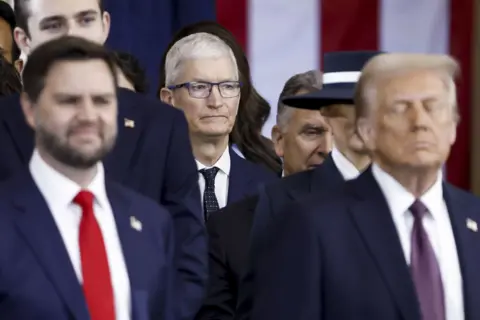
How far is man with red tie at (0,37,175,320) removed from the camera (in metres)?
2.99

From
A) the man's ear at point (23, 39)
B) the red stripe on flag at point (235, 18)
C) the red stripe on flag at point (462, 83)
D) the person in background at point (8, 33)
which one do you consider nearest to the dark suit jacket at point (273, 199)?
the man's ear at point (23, 39)

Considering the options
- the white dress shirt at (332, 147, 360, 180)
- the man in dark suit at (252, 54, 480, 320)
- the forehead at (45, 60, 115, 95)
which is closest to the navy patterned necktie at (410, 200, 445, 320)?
the man in dark suit at (252, 54, 480, 320)

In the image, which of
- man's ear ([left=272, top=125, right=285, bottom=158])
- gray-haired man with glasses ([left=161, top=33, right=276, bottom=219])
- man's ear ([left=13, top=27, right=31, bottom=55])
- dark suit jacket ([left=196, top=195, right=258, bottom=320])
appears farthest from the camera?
man's ear ([left=272, top=125, right=285, bottom=158])

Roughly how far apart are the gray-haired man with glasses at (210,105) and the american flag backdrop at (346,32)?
3.83 feet

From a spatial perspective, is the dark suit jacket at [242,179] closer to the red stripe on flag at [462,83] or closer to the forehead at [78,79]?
the forehead at [78,79]

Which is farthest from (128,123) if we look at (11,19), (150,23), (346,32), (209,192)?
(346,32)

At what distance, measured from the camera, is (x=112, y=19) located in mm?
5266

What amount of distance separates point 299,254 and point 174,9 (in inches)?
99.2

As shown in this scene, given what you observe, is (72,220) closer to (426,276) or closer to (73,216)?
(73,216)

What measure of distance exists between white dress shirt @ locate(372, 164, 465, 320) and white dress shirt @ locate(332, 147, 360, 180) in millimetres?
427

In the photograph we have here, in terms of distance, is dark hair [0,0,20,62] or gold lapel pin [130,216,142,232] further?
dark hair [0,0,20,62]

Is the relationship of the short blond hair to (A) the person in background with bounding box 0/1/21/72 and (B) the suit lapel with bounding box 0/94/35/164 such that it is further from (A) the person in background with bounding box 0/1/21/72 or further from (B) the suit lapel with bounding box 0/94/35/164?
(A) the person in background with bounding box 0/1/21/72

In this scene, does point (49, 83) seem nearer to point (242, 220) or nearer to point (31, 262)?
point (31, 262)

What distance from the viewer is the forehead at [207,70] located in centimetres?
416
